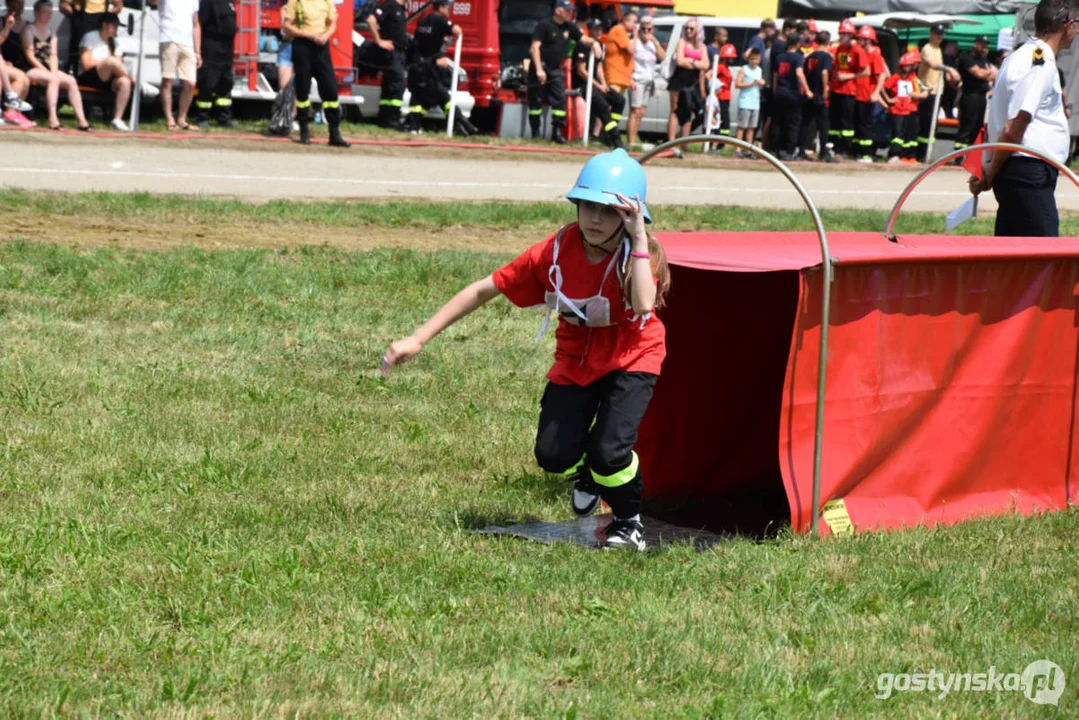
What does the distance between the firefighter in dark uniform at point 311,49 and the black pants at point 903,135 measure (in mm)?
10719

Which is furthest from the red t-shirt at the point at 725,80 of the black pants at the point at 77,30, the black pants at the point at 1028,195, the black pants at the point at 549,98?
the black pants at the point at 1028,195

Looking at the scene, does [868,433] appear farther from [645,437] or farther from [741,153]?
[741,153]

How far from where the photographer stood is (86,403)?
7.64 metres

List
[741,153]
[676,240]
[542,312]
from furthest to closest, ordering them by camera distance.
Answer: [741,153]
[542,312]
[676,240]

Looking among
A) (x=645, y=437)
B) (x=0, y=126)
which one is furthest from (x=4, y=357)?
(x=0, y=126)

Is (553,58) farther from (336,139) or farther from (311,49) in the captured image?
(311,49)

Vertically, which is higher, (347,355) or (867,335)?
(867,335)

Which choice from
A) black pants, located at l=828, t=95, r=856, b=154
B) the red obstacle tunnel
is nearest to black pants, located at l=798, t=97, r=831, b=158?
black pants, located at l=828, t=95, r=856, b=154

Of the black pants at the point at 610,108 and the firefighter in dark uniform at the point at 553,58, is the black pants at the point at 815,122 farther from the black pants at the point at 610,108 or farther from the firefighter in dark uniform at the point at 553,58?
the firefighter in dark uniform at the point at 553,58

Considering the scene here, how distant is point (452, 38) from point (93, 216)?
1246cm

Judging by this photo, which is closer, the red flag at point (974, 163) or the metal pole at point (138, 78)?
the red flag at point (974, 163)

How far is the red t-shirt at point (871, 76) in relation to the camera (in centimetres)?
2419

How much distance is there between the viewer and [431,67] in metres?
22.7

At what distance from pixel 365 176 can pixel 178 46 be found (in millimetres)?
4308
